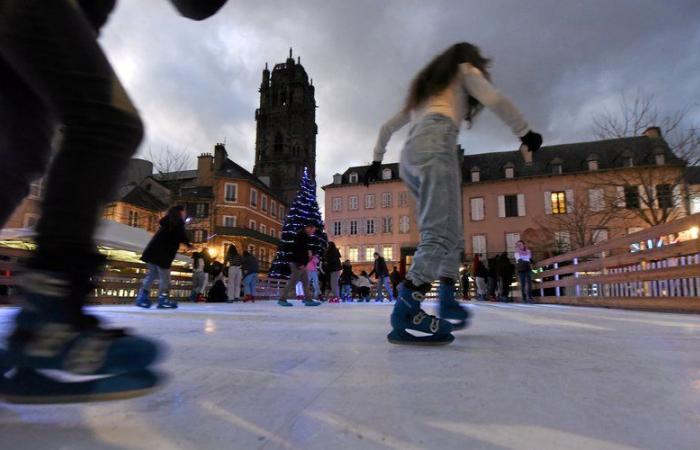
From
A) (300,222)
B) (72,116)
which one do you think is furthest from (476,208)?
(72,116)

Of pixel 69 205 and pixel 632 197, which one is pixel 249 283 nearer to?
pixel 632 197

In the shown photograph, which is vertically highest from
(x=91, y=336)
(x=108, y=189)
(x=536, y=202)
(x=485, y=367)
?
(x=536, y=202)

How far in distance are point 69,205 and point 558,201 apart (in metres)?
39.4

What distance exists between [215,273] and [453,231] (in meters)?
11.7

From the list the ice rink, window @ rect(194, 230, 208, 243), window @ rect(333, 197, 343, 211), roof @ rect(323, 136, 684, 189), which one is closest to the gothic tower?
window @ rect(333, 197, 343, 211)

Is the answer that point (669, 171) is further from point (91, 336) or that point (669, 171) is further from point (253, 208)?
point (253, 208)

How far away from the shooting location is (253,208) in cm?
4772

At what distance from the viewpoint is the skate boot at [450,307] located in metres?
2.57

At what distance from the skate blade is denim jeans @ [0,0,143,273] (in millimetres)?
217

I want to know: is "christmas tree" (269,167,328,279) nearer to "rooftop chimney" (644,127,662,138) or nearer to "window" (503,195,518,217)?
"window" (503,195,518,217)

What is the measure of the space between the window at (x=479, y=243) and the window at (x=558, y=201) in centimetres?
605

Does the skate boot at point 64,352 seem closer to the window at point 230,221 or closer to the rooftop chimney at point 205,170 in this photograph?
the window at point 230,221

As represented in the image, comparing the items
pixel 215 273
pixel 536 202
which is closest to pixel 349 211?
pixel 536 202

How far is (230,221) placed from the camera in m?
45.0
